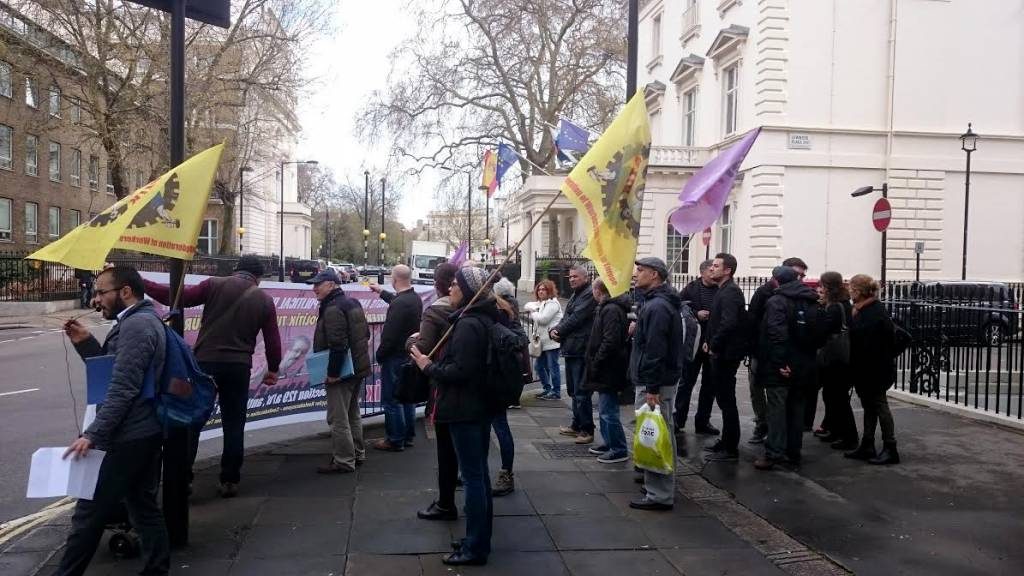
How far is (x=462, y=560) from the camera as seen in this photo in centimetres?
458

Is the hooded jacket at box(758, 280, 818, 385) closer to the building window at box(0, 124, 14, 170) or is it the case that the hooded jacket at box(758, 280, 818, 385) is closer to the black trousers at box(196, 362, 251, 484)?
the black trousers at box(196, 362, 251, 484)

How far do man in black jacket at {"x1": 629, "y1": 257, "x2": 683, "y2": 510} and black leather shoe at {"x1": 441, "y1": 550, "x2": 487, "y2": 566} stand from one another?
1.64 metres

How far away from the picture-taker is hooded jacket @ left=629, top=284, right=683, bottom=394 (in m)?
5.74

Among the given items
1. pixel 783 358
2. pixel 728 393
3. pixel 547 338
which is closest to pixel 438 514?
pixel 728 393

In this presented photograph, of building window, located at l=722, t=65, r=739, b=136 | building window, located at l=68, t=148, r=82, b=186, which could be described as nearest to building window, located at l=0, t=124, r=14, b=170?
building window, located at l=68, t=148, r=82, b=186

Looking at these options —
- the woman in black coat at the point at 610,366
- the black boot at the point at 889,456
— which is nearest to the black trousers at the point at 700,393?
the woman in black coat at the point at 610,366

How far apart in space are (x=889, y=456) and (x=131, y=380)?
21.4 ft

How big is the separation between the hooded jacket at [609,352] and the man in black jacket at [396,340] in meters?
1.64

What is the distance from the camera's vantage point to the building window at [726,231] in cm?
2762

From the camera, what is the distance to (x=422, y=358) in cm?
470

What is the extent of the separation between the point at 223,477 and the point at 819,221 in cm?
2303

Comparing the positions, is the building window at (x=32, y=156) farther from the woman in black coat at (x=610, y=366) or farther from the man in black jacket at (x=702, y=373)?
the woman in black coat at (x=610, y=366)

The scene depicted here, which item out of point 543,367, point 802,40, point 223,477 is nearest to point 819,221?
point 802,40

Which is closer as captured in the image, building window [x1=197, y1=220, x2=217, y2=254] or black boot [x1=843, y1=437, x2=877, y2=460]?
black boot [x1=843, y1=437, x2=877, y2=460]
